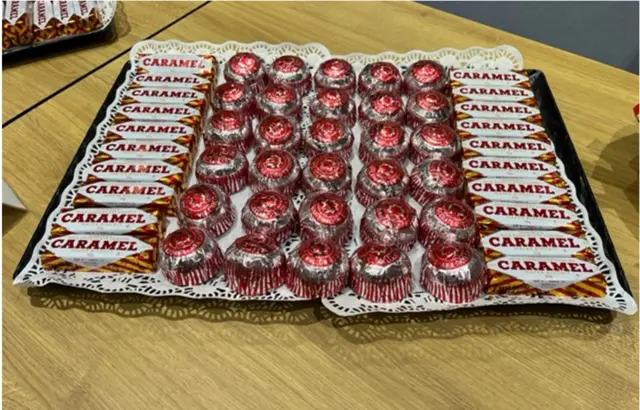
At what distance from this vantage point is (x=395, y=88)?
1.36 metres

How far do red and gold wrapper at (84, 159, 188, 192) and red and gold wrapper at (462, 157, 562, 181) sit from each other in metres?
0.55

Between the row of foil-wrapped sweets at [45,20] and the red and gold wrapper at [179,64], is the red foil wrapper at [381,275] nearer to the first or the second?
the red and gold wrapper at [179,64]

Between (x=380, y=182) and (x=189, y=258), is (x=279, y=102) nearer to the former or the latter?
(x=380, y=182)

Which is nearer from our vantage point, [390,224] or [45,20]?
[390,224]

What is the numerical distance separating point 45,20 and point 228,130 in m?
0.64

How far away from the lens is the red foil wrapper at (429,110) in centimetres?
127

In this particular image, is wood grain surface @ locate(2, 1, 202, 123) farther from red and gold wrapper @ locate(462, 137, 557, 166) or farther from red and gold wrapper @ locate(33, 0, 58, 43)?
red and gold wrapper @ locate(462, 137, 557, 166)

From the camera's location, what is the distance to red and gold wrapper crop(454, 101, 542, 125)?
49.8 inches

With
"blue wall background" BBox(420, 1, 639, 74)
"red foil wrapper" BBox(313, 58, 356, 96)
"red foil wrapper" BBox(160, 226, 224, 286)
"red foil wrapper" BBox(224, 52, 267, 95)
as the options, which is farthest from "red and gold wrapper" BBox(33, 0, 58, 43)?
"blue wall background" BBox(420, 1, 639, 74)

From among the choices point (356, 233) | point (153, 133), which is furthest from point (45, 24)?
point (356, 233)

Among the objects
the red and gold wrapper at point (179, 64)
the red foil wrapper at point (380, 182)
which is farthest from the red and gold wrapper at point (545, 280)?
the red and gold wrapper at point (179, 64)

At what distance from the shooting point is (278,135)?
1213 millimetres

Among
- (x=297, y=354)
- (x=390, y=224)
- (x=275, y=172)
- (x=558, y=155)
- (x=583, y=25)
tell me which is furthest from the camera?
(x=583, y=25)

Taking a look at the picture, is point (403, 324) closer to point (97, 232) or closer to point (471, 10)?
point (97, 232)
